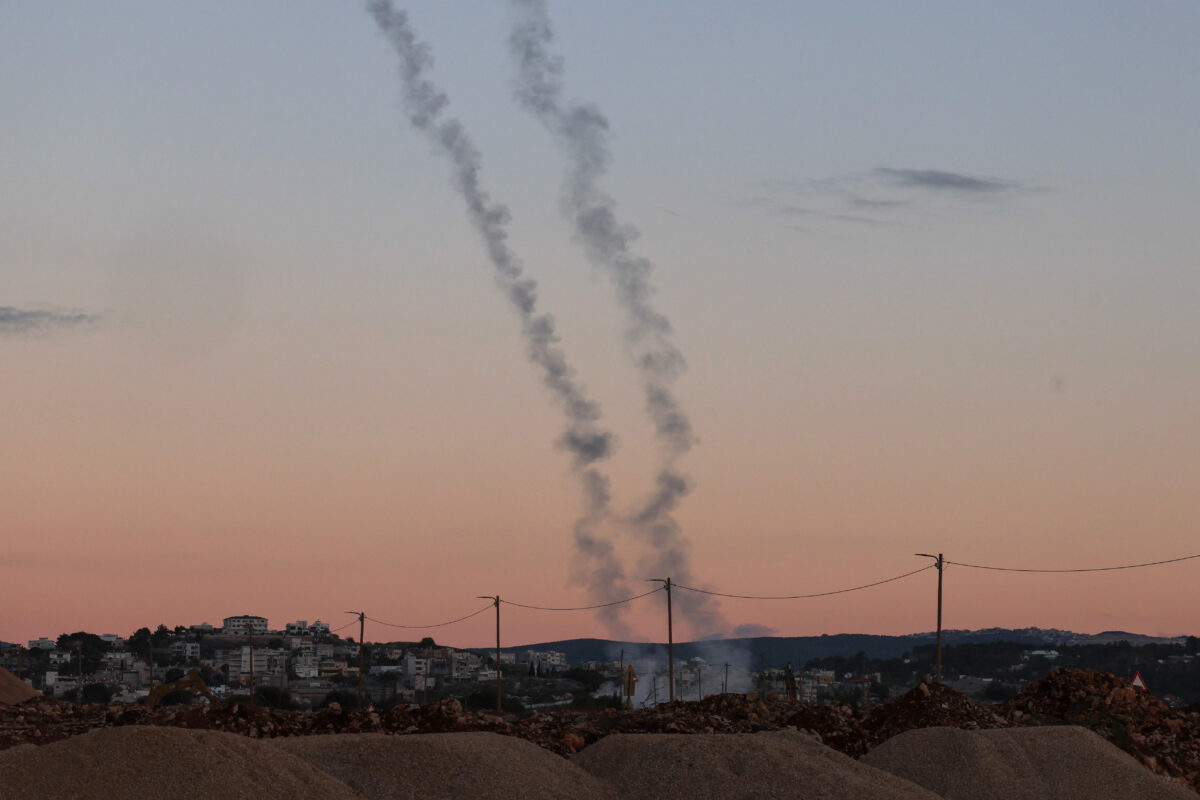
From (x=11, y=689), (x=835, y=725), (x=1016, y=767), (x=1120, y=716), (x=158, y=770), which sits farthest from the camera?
(x=11, y=689)

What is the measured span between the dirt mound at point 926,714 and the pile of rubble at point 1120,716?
2473mm

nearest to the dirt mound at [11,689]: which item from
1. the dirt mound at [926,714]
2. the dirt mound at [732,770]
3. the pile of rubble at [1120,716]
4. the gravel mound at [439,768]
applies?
the gravel mound at [439,768]

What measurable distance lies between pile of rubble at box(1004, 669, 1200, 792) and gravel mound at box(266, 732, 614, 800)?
21.1 m

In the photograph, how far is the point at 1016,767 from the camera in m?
39.6

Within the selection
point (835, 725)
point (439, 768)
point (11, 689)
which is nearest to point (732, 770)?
point (439, 768)

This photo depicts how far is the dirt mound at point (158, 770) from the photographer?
95.5 ft

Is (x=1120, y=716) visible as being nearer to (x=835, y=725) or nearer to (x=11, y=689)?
(x=835, y=725)

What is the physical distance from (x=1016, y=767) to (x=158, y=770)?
23.2m

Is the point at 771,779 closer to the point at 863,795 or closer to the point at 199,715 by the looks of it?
the point at 863,795

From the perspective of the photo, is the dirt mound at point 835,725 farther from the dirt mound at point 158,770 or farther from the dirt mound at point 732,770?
the dirt mound at point 158,770

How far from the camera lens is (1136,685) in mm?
56938

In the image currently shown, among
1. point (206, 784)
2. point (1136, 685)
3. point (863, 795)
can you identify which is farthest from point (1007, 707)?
point (206, 784)

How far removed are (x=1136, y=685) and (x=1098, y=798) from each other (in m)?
20.7

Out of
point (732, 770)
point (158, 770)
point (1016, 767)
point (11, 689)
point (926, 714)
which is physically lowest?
point (11, 689)
